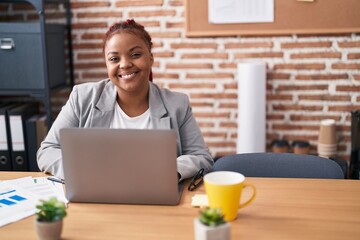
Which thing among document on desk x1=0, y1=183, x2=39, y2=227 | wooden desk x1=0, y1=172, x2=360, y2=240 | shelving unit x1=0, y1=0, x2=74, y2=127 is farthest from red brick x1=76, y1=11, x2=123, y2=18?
wooden desk x1=0, y1=172, x2=360, y2=240

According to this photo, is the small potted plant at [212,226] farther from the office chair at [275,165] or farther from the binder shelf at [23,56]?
the binder shelf at [23,56]

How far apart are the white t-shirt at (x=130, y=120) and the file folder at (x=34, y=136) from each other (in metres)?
1.18

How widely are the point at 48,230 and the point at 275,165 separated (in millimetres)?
906

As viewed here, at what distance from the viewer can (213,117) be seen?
305cm

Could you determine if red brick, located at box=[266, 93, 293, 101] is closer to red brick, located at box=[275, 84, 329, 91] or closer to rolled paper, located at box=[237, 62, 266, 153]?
red brick, located at box=[275, 84, 329, 91]

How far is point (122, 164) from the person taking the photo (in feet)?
3.92

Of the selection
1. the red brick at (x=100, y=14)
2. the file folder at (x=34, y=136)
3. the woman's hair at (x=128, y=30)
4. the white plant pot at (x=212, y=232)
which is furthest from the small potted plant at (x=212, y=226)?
the red brick at (x=100, y=14)

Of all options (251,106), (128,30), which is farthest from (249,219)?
(251,106)

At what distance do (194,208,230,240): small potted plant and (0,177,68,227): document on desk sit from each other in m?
0.50

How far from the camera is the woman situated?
1690 mm

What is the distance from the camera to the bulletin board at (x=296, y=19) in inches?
109

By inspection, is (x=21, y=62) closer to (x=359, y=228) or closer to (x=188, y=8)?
(x=188, y=8)

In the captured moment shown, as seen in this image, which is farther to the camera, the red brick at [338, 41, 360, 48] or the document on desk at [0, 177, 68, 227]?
the red brick at [338, 41, 360, 48]

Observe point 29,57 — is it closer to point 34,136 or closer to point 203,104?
point 34,136
